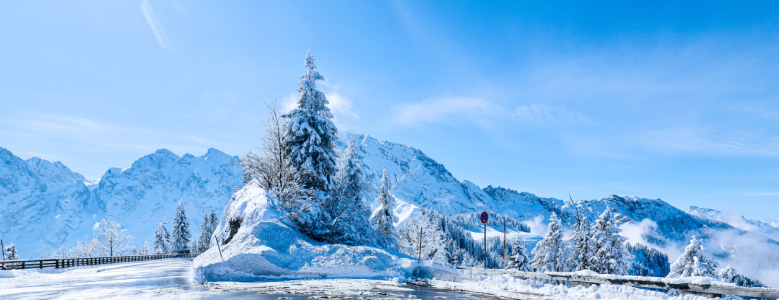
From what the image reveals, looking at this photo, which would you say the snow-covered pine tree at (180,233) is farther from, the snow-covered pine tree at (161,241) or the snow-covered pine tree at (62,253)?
the snow-covered pine tree at (62,253)

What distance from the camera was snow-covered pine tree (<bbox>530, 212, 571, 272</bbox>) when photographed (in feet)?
125

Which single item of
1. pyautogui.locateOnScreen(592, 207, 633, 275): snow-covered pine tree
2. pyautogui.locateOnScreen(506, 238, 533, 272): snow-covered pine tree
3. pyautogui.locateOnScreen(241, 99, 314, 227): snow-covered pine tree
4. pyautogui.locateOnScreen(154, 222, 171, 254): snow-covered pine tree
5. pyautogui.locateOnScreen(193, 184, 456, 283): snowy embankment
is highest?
pyautogui.locateOnScreen(241, 99, 314, 227): snow-covered pine tree

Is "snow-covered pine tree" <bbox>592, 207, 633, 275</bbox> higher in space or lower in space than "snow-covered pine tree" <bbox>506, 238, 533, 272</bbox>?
higher

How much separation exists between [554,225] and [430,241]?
58.6ft

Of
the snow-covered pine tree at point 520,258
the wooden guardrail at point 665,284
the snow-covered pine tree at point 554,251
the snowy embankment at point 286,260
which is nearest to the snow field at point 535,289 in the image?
the wooden guardrail at point 665,284

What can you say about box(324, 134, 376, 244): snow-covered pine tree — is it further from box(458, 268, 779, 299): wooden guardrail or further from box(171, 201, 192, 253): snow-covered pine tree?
box(171, 201, 192, 253): snow-covered pine tree

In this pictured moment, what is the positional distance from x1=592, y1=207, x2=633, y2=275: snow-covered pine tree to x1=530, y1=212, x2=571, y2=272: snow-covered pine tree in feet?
16.9

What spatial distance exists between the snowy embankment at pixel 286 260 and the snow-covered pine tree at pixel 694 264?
30.6 m

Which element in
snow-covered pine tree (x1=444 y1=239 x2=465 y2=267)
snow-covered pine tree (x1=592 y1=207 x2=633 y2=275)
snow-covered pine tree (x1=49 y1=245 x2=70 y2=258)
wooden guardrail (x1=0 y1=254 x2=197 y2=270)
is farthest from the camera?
snow-covered pine tree (x1=49 y1=245 x2=70 y2=258)

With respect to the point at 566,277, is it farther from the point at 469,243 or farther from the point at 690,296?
the point at 469,243

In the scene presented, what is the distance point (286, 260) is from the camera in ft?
55.3

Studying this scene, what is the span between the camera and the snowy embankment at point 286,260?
53.0 feet

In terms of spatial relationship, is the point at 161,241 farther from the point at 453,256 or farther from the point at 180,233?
the point at 453,256

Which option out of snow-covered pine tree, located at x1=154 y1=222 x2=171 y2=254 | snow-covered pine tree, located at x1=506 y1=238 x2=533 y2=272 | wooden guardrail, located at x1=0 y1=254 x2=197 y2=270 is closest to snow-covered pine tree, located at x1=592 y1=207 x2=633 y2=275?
snow-covered pine tree, located at x1=506 y1=238 x2=533 y2=272
